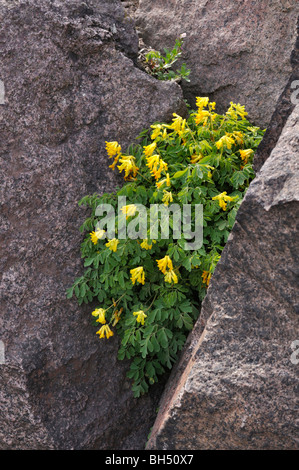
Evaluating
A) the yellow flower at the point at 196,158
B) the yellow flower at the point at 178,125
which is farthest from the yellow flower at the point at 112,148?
the yellow flower at the point at 196,158

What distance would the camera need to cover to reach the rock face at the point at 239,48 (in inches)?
131

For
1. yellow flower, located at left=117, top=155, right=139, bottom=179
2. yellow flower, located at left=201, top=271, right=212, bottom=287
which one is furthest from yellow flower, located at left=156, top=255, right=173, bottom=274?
yellow flower, located at left=117, top=155, right=139, bottom=179

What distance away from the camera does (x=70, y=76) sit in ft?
9.69

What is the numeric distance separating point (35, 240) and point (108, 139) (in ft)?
2.38

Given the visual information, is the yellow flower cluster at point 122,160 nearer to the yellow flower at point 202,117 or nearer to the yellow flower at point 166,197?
the yellow flower at point 166,197

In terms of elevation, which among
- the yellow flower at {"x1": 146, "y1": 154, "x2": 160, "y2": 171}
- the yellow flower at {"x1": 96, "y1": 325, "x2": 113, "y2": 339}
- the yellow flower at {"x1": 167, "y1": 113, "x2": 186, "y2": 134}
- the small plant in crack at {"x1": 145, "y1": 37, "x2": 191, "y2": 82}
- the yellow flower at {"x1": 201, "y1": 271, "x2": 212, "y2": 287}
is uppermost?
the small plant in crack at {"x1": 145, "y1": 37, "x2": 191, "y2": 82}

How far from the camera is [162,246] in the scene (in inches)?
108

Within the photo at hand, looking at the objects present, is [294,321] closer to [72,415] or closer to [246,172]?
[246,172]

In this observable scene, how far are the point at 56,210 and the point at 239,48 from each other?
1599mm

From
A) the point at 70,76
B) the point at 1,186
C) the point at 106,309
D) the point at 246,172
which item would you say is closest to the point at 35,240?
the point at 1,186

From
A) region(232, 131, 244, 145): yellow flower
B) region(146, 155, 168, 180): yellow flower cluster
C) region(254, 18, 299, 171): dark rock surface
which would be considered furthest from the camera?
region(232, 131, 244, 145): yellow flower

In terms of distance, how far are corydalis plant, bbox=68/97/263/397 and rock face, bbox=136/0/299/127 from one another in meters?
0.50

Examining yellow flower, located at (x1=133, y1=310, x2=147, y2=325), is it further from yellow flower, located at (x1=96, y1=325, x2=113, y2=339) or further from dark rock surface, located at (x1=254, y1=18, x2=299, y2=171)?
dark rock surface, located at (x1=254, y1=18, x2=299, y2=171)

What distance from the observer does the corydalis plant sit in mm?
2674
